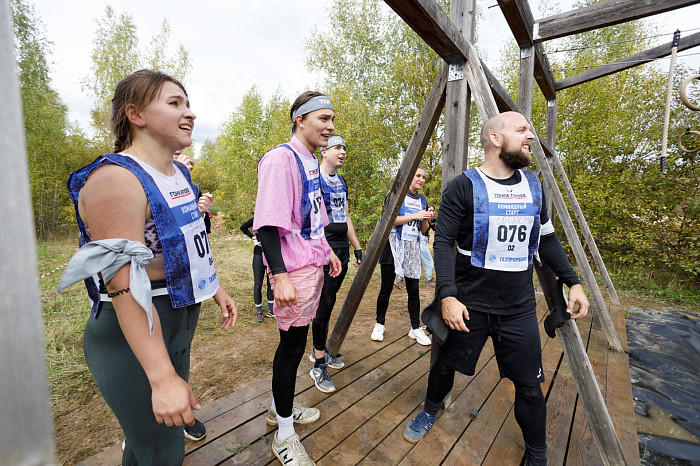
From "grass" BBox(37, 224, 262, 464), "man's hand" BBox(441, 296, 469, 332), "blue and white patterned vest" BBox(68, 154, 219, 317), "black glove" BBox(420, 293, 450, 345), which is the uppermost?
"blue and white patterned vest" BBox(68, 154, 219, 317)

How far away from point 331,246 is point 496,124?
1.67m

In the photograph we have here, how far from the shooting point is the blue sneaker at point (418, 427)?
211cm

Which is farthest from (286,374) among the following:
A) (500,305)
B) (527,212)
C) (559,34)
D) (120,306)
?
(559,34)

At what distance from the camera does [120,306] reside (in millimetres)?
960

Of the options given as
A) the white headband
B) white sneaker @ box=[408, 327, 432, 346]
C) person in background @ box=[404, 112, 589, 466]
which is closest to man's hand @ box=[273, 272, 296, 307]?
person in background @ box=[404, 112, 589, 466]

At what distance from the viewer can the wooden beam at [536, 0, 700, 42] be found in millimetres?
3158

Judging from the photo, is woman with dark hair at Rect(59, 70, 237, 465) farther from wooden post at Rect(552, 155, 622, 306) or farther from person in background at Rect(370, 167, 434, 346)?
wooden post at Rect(552, 155, 622, 306)

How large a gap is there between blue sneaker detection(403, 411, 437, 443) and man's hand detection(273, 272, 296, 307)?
123 cm

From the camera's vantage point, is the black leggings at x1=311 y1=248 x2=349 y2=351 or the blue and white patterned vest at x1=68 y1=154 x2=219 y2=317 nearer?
the blue and white patterned vest at x1=68 y1=154 x2=219 y2=317

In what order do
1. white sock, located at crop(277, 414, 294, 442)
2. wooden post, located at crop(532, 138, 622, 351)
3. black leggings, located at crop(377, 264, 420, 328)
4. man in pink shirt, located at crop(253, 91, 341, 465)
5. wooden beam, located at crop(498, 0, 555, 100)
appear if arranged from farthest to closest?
black leggings, located at crop(377, 264, 420, 328)
wooden post, located at crop(532, 138, 622, 351)
wooden beam, located at crop(498, 0, 555, 100)
white sock, located at crop(277, 414, 294, 442)
man in pink shirt, located at crop(253, 91, 341, 465)

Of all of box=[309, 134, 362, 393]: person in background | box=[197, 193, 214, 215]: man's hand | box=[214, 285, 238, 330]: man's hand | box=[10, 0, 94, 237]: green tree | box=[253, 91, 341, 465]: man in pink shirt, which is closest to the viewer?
box=[214, 285, 238, 330]: man's hand

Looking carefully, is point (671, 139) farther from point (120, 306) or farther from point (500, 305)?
point (120, 306)

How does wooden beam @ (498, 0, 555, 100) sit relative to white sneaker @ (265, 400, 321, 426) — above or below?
above

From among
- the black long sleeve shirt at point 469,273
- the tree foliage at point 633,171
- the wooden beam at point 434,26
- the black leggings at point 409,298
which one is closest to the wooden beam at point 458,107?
the wooden beam at point 434,26
